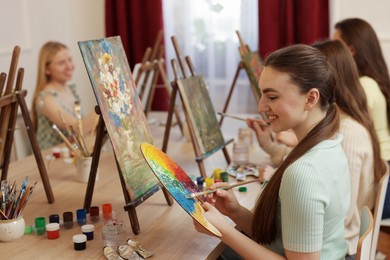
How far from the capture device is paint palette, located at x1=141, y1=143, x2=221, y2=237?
141cm

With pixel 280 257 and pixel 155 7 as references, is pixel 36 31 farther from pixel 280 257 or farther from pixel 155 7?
pixel 280 257

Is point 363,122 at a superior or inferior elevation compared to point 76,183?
superior

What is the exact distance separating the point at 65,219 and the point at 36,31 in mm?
2573

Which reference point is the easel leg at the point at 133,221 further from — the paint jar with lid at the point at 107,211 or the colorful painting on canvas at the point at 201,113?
the colorful painting on canvas at the point at 201,113

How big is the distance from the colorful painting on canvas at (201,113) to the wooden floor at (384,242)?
1.07 meters

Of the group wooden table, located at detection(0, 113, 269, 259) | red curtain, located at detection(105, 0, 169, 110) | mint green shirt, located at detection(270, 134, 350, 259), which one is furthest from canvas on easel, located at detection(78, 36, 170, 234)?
red curtain, located at detection(105, 0, 169, 110)

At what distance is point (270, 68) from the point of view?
151 cm

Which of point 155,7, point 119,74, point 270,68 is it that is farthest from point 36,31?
point 270,68

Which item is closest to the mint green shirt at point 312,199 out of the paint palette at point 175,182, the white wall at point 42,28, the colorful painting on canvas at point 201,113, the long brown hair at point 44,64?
the paint palette at point 175,182

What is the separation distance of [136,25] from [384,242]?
243 centimetres

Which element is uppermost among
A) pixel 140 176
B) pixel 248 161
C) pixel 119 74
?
pixel 119 74

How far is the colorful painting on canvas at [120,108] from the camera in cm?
178

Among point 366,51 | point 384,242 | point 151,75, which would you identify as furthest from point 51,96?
point 384,242

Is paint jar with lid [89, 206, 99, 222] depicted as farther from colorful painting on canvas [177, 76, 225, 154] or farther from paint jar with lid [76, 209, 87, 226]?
colorful painting on canvas [177, 76, 225, 154]
